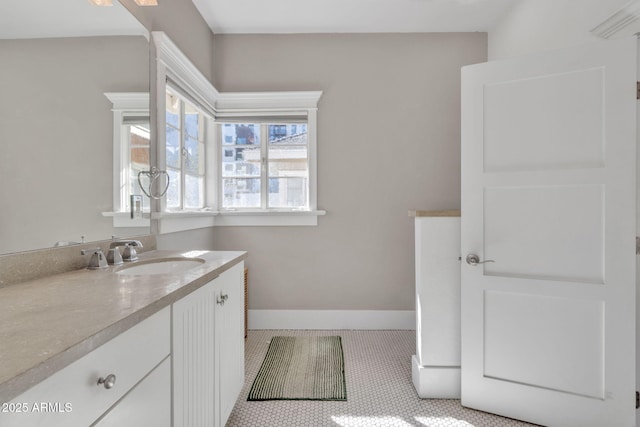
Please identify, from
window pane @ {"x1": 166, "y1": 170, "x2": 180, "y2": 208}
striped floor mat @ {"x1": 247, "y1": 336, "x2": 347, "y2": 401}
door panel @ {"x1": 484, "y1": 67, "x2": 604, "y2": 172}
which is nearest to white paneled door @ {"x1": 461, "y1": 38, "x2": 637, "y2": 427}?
door panel @ {"x1": 484, "y1": 67, "x2": 604, "y2": 172}

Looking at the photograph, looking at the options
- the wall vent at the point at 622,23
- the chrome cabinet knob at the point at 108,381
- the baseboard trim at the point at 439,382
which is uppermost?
the wall vent at the point at 622,23

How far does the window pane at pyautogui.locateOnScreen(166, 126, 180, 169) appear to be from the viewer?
2.24m

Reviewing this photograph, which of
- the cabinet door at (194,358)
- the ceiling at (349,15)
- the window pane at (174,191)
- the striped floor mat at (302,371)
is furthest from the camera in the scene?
the ceiling at (349,15)

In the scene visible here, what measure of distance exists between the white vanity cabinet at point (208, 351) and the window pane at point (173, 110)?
133 centimetres

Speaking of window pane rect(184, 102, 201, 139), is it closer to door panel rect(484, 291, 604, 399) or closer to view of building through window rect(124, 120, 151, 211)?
view of building through window rect(124, 120, 151, 211)

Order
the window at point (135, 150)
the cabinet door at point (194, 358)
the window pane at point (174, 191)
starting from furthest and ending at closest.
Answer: the window pane at point (174, 191), the window at point (135, 150), the cabinet door at point (194, 358)

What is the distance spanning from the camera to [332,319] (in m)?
2.89

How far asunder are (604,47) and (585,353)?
60.5 inches

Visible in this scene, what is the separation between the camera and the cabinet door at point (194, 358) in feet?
3.30

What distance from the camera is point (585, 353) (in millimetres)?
1562

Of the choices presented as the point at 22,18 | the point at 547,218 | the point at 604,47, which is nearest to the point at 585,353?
the point at 547,218

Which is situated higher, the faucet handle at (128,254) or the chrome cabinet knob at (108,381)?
the faucet handle at (128,254)

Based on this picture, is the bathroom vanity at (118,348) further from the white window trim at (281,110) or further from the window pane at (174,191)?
the white window trim at (281,110)

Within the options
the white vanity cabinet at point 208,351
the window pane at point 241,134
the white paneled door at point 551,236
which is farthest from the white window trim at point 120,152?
the white paneled door at point 551,236
